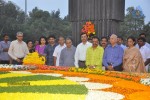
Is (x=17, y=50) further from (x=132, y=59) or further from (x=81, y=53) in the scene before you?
(x=132, y=59)

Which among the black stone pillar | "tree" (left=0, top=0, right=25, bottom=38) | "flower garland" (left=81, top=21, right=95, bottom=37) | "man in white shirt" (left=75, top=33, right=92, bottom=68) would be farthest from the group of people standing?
"tree" (left=0, top=0, right=25, bottom=38)

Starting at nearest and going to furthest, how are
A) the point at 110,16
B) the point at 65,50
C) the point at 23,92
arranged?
the point at 23,92
the point at 65,50
the point at 110,16

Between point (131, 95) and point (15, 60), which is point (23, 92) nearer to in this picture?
point (131, 95)

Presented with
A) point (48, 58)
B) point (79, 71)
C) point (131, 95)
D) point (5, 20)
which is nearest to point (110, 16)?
point (48, 58)

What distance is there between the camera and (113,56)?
34.2ft

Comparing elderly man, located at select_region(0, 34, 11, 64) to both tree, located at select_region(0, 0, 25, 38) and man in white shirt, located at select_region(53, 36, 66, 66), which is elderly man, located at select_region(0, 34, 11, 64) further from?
tree, located at select_region(0, 0, 25, 38)

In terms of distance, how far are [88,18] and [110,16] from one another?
1.09 meters

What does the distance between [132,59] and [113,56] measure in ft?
2.01

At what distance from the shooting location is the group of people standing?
10.2m

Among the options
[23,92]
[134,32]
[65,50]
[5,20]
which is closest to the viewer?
[23,92]

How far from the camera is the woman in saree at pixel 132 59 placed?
10.0 metres

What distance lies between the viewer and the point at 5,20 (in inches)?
1750

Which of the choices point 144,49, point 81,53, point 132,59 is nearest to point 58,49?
point 81,53

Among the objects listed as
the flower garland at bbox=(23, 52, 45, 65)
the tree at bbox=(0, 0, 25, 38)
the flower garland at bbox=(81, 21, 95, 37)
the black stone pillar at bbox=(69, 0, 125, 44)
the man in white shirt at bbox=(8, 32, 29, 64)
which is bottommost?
the flower garland at bbox=(23, 52, 45, 65)
